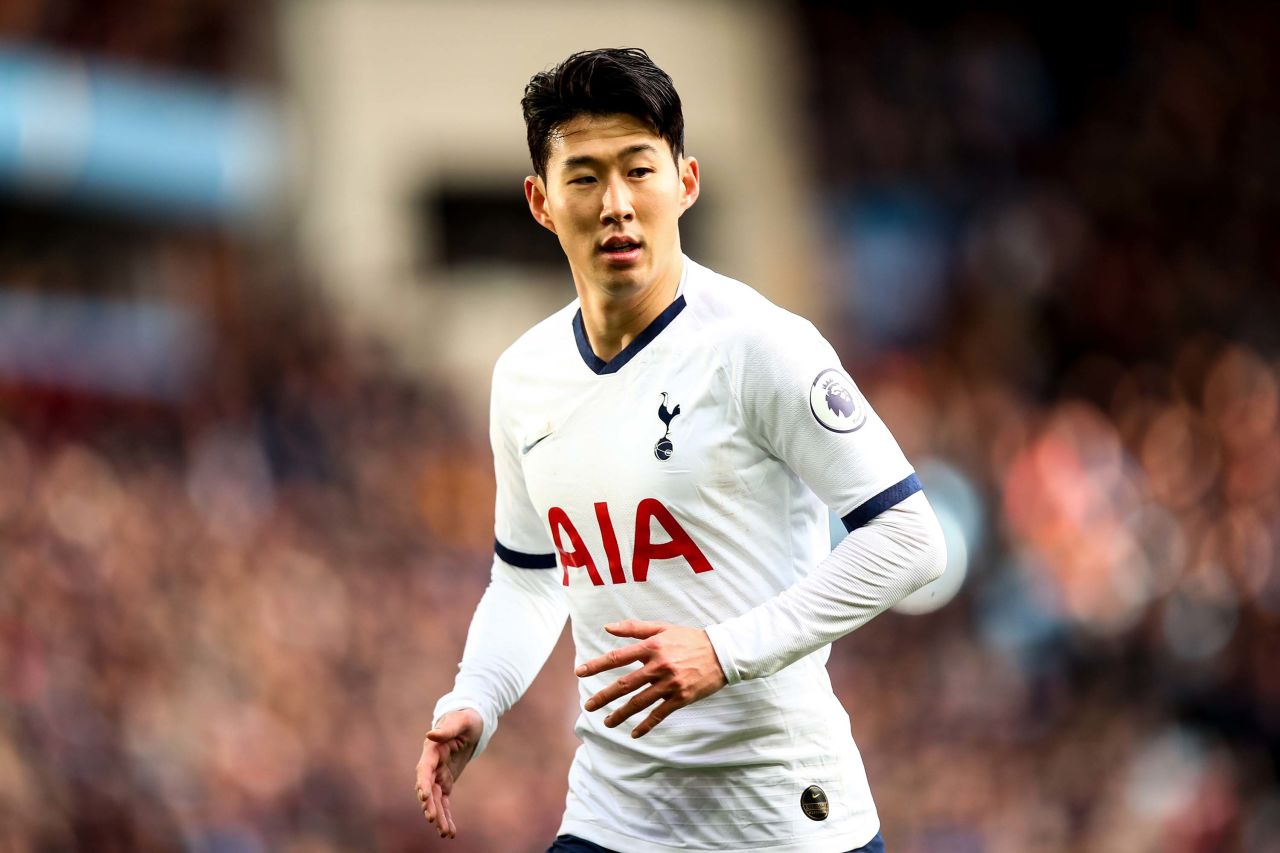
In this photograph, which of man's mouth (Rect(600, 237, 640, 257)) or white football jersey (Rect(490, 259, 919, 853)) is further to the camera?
man's mouth (Rect(600, 237, 640, 257))

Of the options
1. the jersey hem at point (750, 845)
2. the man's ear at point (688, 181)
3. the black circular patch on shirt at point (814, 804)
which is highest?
the man's ear at point (688, 181)

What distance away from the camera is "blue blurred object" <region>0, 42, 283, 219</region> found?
15531 millimetres

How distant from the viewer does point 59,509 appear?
945 cm

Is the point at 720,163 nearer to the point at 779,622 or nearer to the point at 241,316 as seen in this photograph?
the point at 241,316

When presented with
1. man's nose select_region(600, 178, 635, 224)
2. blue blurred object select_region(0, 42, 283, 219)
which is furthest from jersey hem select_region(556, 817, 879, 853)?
blue blurred object select_region(0, 42, 283, 219)

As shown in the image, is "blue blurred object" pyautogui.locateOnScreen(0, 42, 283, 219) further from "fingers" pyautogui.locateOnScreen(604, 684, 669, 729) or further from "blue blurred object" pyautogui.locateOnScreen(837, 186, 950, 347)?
"fingers" pyautogui.locateOnScreen(604, 684, 669, 729)

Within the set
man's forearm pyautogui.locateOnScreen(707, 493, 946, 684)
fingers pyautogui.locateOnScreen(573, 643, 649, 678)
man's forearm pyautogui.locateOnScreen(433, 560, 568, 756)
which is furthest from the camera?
man's forearm pyautogui.locateOnScreen(433, 560, 568, 756)

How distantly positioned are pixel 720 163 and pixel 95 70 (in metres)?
7.81

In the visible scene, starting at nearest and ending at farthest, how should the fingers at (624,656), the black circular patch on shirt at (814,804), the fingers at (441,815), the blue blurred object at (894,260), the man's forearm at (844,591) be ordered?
the fingers at (624,656), the man's forearm at (844,591), the black circular patch on shirt at (814,804), the fingers at (441,815), the blue blurred object at (894,260)

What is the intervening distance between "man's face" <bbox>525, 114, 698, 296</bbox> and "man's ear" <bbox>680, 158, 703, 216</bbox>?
0.03 meters

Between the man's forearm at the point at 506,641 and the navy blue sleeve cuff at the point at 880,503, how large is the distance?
33.2 inches

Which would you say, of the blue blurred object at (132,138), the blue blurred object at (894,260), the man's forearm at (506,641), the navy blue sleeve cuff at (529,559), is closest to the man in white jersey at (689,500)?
the man's forearm at (506,641)

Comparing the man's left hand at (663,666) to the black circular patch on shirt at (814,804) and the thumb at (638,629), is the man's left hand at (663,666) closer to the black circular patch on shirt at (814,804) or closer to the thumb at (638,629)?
the thumb at (638,629)

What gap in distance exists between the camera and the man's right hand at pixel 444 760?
3516mm
